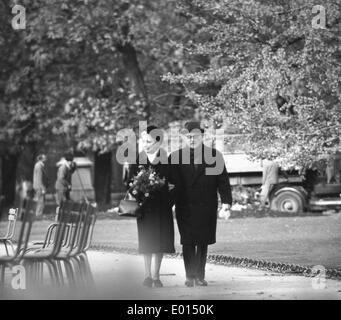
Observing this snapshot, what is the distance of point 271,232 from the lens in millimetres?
26531

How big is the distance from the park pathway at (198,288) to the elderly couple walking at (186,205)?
0.42 metres

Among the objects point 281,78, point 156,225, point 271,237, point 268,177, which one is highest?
point 281,78

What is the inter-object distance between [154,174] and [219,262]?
3.70m

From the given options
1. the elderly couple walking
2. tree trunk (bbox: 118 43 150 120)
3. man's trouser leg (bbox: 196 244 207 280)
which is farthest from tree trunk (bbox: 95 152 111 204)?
man's trouser leg (bbox: 196 244 207 280)

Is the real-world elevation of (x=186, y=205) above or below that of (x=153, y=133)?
below

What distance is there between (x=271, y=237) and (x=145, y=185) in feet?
34.0

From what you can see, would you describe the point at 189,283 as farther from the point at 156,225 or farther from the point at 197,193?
the point at 197,193

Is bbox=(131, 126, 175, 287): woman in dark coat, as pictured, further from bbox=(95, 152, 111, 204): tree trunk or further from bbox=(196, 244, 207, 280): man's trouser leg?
bbox=(95, 152, 111, 204): tree trunk

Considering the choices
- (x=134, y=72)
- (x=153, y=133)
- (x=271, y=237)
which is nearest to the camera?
(x=153, y=133)

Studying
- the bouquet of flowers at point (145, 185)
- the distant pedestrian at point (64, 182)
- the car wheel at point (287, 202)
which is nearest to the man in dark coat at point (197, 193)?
the bouquet of flowers at point (145, 185)

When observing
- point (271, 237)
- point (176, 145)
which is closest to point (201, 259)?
point (271, 237)

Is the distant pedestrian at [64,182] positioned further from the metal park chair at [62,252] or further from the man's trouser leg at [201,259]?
the metal park chair at [62,252]

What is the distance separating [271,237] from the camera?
2489cm
